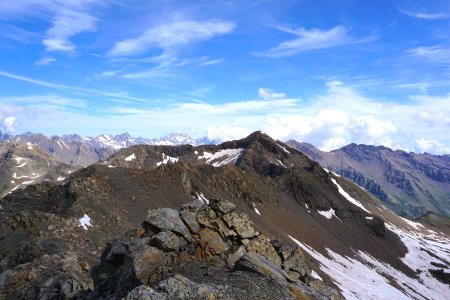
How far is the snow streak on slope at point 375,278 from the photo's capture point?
90.6 meters

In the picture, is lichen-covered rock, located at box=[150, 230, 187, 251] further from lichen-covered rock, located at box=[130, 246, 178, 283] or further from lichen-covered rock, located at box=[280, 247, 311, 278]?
lichen-covered rock, located at box=[280, 247, 311, 278]

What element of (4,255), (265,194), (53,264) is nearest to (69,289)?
(53,264)

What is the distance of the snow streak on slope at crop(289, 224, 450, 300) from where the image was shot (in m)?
90.6

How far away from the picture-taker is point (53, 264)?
34.2 meters

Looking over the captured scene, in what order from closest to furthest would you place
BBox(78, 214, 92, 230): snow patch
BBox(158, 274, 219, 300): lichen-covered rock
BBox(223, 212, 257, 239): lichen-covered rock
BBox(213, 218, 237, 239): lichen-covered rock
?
BBox(158, 274, 219, 300): lichen-covered rock
BBox(213, 218, 237, 239): lichen-covered rock
BBox(223, 212, 257, 239): lichen-covered rock
BBox(78, 214, 92, 230): snow patch

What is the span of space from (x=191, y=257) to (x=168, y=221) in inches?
139

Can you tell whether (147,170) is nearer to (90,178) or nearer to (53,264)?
(90,178)

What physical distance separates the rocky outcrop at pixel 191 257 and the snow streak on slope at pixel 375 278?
56046 mm

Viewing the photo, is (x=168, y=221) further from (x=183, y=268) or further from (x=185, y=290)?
(x=185, y=290)

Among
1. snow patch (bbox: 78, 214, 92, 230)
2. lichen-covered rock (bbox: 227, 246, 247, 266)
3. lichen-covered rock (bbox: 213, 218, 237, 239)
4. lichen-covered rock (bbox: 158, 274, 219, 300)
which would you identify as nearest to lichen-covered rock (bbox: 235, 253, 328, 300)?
lichen-covered rock (bbox: 227, 246, 247, 266)

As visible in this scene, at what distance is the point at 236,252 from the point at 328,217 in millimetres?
124239

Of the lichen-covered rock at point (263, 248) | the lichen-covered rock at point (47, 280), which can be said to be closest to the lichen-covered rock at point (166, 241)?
the lichen-covered rock at point (47, 280)

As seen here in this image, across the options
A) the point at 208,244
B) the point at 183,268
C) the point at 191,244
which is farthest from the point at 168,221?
the point at 183,268

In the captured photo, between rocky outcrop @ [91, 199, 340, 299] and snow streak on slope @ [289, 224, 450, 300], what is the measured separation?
56.0 m
